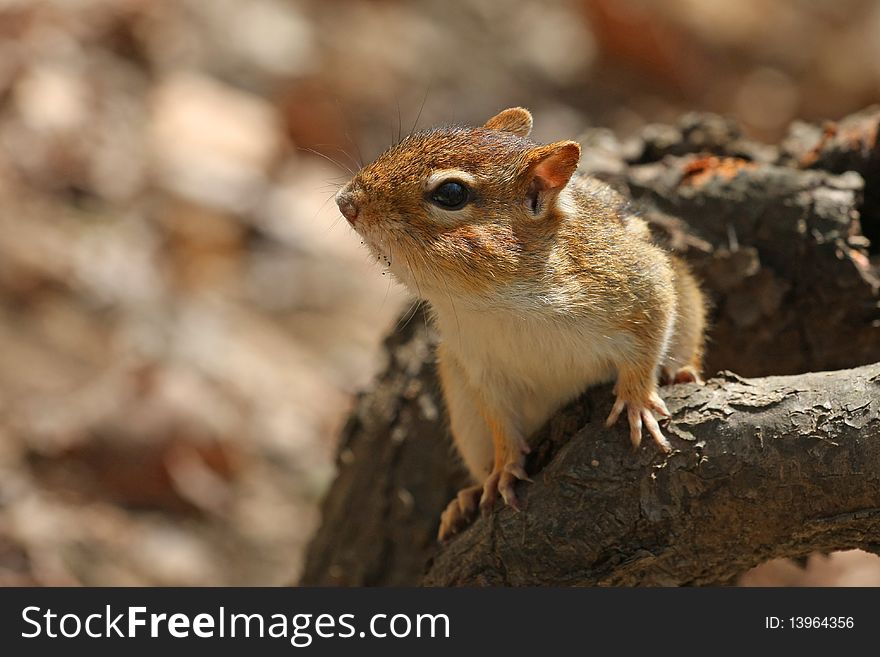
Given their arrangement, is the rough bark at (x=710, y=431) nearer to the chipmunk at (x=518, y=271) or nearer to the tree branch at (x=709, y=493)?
the tree branch at (x=709, y=493)

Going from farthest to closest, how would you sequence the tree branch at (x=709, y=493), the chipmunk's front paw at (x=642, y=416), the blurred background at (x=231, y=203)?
the blurred background at (x=231, y=203), the chipmunk's front paw at (x=642, y=416), the tree branch at (x=709, y=493)

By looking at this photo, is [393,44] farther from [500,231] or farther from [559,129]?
[500,231]

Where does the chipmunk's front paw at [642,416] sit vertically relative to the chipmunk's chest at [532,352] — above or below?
below

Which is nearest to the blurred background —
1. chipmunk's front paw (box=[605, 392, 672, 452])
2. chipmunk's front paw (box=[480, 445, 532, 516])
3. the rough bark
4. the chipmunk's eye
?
the rough bark

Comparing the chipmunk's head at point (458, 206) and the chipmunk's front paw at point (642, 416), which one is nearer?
the chipmunk's front paw at point (642, 416)

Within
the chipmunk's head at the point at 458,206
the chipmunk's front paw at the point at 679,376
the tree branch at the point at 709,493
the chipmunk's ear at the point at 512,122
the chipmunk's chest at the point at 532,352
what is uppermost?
the chipmunk's ear at the point at 512,122

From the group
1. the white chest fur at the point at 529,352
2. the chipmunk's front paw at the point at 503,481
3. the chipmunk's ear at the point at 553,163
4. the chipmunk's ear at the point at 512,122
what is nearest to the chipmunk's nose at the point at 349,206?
the white chest fur at the point at 529,352

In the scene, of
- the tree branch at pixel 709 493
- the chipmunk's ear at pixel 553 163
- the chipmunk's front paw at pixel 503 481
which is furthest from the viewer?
the chipmunk's front paw at pixel 503 481
